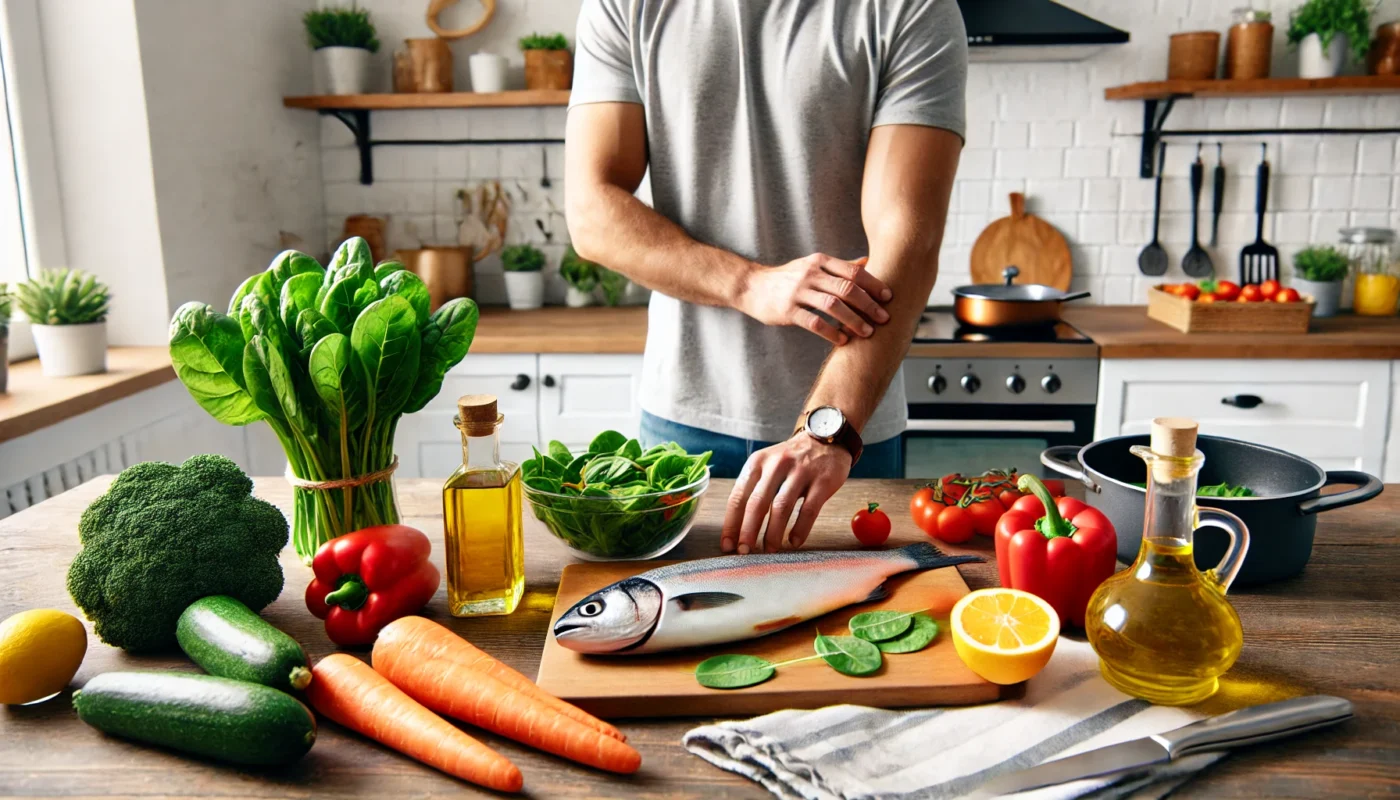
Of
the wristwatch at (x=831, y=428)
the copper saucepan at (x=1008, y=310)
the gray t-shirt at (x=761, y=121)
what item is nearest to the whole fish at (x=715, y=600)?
the wristwatch at (x=831, y=428)

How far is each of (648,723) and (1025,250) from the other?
9.04ft

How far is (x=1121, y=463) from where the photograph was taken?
1.23 metres

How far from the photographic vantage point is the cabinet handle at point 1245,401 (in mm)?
2660

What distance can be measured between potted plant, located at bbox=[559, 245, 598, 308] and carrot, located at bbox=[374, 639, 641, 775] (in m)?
2.47

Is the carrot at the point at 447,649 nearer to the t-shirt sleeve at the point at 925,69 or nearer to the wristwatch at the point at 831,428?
the wristwatch at the point at 831,428

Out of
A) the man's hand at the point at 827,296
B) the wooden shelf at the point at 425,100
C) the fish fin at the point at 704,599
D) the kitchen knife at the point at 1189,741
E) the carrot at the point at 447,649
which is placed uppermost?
the wooden shelf at the point at 425,100

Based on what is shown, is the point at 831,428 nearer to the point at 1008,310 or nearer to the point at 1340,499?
the point at 1340,499

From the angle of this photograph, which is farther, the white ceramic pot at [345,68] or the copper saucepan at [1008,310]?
the white ceramic pot at [345,68]

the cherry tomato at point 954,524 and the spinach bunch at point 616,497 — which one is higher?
the spinach bunch at point 616,497

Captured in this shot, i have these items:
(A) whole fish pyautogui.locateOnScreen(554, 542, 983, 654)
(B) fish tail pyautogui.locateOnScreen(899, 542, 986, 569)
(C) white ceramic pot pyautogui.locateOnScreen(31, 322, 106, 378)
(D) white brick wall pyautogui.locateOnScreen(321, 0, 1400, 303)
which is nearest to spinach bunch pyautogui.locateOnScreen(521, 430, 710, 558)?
(A) whole fish pyautogui.locateOnScreen(554, 542, 983, 654)

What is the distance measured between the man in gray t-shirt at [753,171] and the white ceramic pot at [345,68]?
165 centimetres

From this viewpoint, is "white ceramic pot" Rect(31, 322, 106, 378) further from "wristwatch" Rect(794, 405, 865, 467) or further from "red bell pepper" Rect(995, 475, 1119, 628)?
"red bell pepper" Rect(995, 475, 1119, 628)

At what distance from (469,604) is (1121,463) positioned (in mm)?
769

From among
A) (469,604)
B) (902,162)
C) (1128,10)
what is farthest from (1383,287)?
(469,604)
